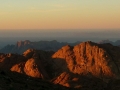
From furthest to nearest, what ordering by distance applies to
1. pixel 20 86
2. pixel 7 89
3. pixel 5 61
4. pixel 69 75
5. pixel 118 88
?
pixel 5 61, pixel 69 75, pixel 118 88, pixel 20 86, pixel 7 89

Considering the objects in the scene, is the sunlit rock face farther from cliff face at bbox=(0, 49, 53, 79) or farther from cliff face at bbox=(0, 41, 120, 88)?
cliff face at bbox=(0, 49, 53, 79)

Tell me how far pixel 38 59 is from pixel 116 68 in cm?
1951

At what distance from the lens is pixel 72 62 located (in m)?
86.8

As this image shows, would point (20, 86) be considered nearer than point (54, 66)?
Yes

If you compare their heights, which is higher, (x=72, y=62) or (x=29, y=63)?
(x=29, y=63)

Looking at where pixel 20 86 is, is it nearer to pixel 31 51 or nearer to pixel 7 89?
pixel 7 89

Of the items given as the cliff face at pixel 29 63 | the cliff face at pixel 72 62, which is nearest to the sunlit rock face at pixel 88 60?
the cliff face at pixel 72 62

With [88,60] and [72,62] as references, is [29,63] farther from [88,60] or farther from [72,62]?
[88,60]

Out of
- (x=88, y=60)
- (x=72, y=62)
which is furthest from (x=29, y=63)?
(x=88, y=60)

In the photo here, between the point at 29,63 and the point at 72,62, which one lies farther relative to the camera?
the point at 72,62

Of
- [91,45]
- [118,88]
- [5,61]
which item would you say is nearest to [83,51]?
[91,45]

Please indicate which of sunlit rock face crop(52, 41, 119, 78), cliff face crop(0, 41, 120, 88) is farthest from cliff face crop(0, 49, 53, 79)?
sunlit rock face crop(52, 41, 119, 78)

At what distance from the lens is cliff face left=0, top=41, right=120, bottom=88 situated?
79375 mm

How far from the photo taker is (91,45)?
3514 inches
